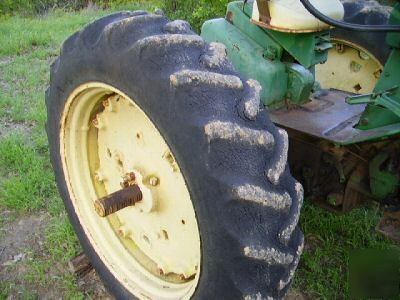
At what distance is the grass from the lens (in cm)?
234

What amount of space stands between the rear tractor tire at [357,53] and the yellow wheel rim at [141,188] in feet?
4.64

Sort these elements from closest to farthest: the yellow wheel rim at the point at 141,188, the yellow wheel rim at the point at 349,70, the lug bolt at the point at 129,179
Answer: the yellow wheel rim at the point at 141,188 → the lug bolt at the point at 129,179 → the yellow wheel rim at the point at 349,70

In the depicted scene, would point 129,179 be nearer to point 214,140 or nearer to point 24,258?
point 214,140

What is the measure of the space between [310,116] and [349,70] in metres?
0.88

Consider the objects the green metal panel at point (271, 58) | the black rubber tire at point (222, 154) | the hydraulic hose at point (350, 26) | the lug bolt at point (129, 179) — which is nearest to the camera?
the black rubber tire at point (222, 154)

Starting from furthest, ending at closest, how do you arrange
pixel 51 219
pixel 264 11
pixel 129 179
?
pixel 51 219 < pixel 264 11 < pixel 129 179

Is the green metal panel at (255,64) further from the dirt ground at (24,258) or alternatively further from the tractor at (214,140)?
the dirt ground at (24,258)

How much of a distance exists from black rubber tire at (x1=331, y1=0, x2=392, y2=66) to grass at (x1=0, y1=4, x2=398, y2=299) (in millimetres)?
869

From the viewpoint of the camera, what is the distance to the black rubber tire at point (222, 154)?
52.9 inches

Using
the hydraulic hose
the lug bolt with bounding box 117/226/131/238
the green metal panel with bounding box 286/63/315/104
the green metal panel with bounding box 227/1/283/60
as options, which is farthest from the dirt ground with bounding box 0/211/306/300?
the hydraulic hose

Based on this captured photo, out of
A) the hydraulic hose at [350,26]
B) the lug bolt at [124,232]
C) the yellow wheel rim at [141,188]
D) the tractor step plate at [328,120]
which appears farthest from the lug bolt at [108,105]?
the hydraulic hose at [350,26]

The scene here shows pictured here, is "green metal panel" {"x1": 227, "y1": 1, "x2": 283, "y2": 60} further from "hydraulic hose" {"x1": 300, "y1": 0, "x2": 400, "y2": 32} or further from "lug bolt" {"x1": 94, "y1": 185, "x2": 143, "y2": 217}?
"lug bolt" {"x1": 94, "y1": 185, "x2": 143, "y2": 217}

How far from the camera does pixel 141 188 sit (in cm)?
189

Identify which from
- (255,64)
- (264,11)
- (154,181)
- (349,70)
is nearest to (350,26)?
(264,11)
